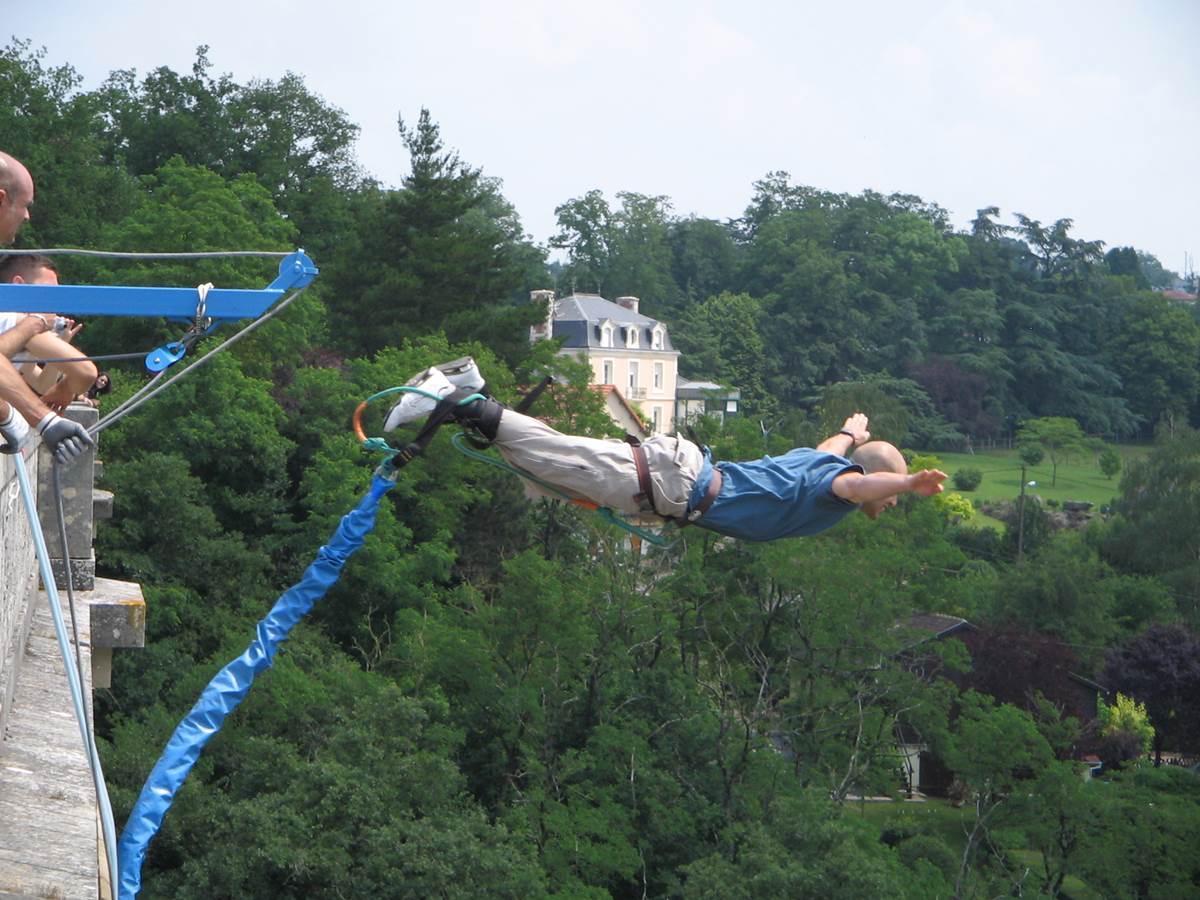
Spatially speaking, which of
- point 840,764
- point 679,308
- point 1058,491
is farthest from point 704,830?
point 679,308

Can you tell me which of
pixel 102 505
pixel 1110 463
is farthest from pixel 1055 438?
pixel 102 505

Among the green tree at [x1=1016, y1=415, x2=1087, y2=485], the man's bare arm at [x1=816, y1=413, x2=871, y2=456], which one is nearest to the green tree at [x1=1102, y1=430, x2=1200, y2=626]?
the green tree at [x1=1016, y1=415, x2=1087, y2=485]

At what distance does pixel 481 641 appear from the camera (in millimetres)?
24812

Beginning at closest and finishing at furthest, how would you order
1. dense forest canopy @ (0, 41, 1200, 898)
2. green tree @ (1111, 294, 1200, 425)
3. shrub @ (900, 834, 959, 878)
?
dense forest canopy @ (0, 41, 1200, 898) → shrub @ (900, 834, 959, 878) → green tree @ (1111, 294, 1200, 425)

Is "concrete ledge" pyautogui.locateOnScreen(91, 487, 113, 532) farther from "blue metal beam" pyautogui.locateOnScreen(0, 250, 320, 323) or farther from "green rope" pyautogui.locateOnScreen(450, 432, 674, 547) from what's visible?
"blue metal beam" pyautogui.locateOnScreen(0, 250, 320, 323)

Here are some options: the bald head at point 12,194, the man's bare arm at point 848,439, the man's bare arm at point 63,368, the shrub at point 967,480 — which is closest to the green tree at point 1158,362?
the shrub at point 967,480

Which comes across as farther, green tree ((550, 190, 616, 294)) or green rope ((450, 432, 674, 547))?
green tree ((550, 190, 616, 294))

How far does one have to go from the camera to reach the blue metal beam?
4.30 metres

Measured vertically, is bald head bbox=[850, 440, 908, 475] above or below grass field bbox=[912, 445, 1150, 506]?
above

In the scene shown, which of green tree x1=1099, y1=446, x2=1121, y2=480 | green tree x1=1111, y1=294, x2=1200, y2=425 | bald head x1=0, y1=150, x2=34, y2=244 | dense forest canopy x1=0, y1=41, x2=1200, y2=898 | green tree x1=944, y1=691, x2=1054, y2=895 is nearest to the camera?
bald head x1=0, y1=150, x2=34, y2=244

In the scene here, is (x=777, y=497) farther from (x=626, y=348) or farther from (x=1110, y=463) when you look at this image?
(x=1110, y=463)

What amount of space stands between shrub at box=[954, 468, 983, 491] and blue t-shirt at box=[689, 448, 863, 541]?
59.5 metres

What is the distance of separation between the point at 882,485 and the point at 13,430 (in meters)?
2.77

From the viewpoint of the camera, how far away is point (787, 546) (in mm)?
28203
